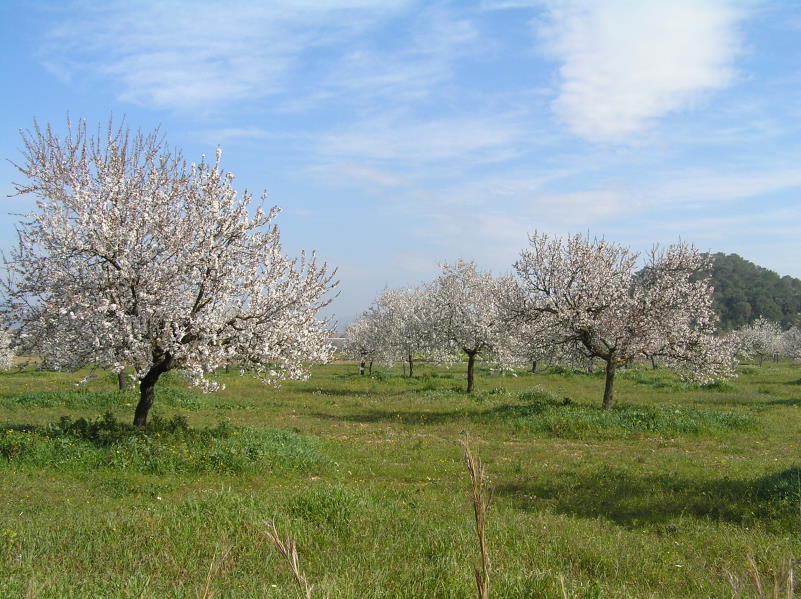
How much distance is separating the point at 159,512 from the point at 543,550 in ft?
18.1

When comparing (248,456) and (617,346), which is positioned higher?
(617,346)

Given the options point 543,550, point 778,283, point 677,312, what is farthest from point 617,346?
point 778,283

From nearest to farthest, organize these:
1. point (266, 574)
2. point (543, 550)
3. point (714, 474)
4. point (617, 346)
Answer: point (266, 574), point (543, 550), point (714, 474), point (617, 346)

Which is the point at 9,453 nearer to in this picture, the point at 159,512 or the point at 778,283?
the point at 159,512

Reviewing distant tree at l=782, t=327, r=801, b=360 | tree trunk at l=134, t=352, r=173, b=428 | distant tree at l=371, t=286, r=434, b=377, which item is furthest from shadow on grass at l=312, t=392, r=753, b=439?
distant tree at l=782, t=327, r=801, b=360

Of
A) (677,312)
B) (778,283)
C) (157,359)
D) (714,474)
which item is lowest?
(714,474)

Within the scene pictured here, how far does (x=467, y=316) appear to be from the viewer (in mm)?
37500

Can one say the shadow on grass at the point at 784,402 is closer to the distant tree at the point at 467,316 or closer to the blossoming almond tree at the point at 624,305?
the blossoming almond tree at the point at 624,305

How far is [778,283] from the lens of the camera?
144250 mm

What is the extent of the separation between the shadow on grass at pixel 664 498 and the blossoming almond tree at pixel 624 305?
10.9m

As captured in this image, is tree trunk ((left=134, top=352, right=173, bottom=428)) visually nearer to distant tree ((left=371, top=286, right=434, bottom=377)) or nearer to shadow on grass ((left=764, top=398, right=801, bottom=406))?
distant tree ((left=371, top=286, right=434, bottom=377))

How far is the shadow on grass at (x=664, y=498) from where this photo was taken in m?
11.3

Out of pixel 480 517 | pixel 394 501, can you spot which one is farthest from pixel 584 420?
pixel 480 517

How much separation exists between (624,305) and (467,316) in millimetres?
13457
